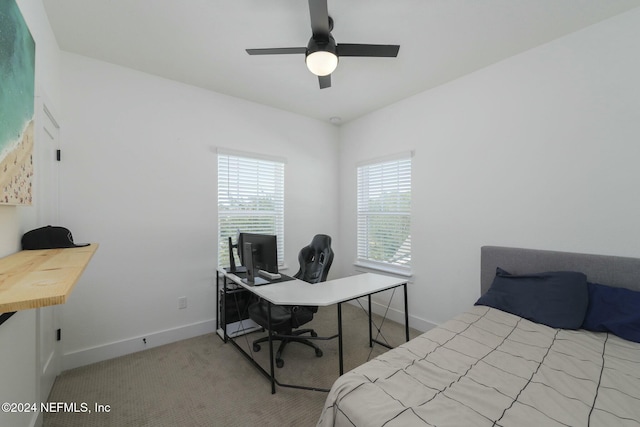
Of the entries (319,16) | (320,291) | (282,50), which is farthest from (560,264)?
(282,50)

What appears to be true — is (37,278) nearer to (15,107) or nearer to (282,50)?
(15,107)

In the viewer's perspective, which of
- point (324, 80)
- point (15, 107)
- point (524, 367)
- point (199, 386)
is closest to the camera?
point (15, 107)

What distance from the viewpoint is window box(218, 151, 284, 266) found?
10.6ft

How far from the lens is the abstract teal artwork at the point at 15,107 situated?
111 centimetres

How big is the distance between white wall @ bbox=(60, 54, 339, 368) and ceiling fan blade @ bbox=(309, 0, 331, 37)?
6.22 feet

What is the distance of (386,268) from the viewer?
141 inches

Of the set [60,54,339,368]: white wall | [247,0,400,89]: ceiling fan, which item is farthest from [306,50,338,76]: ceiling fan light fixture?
[60,54,339,368]: white wall

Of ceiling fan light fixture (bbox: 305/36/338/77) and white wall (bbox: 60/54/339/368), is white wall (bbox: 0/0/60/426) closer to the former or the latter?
white wall (bbox: 60/54/339/368)

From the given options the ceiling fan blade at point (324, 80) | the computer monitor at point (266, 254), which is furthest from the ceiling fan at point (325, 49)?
the computer monitor at point (266, 254)

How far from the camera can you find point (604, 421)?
3.29ft

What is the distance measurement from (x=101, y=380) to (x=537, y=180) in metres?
4.15

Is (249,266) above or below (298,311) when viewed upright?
above

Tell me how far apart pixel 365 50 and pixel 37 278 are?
2.22 m

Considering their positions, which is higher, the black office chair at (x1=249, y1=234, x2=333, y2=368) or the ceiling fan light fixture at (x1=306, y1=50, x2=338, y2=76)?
the ceiling fan light fixture at (x1=306, y1=50, x2=338, y2=76)
